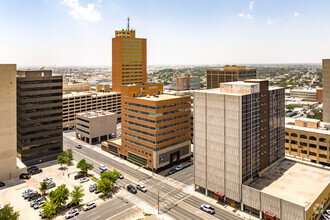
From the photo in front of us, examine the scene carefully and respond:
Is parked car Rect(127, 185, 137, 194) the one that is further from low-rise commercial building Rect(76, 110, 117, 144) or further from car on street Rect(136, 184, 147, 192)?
low-rise commercial building Rect(76, 110, 117, 144)

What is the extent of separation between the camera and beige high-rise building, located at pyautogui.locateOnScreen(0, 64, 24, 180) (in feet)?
314

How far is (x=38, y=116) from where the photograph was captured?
11169cm

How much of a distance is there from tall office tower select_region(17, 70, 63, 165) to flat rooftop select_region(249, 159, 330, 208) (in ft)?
298

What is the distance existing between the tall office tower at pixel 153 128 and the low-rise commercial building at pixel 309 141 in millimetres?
47260

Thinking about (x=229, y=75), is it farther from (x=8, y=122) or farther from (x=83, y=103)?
(x=8, y=122)

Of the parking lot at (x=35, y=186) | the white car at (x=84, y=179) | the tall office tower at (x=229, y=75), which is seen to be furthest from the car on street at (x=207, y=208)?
the tall office tower at (x=229, y=75)

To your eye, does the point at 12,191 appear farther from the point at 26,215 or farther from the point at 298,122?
the point at 298,122


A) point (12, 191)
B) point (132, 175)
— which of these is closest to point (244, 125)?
point (132, 175)

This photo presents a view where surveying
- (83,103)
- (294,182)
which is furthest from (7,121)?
(294,182)

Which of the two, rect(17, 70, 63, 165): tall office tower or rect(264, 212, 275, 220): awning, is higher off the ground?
rect(17, 70, 63, 165): tall office tower

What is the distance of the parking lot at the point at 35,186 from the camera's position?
7656 centimetres

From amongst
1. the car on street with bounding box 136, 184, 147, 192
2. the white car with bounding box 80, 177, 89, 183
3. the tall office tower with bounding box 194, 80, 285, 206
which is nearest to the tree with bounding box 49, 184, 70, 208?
the white car with bounding box 80, 177, 89, 183

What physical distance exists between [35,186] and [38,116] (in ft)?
110

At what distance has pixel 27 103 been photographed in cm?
10875
